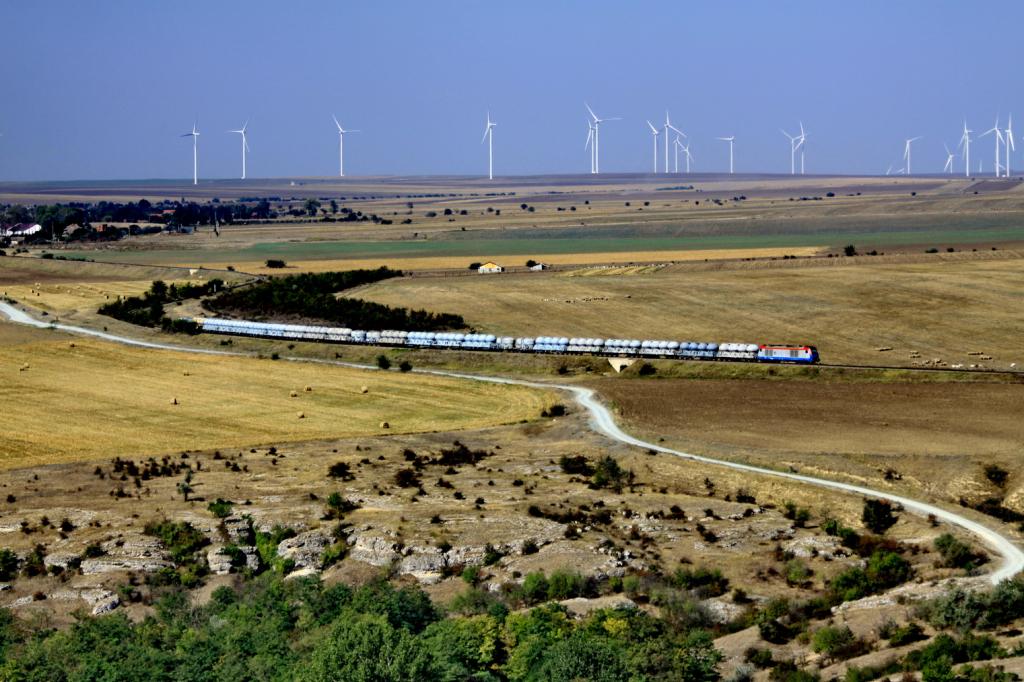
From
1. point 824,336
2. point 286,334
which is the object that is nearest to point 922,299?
point 824,336

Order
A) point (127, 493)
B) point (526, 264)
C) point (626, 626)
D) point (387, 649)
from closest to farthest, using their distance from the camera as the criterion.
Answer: point (387, 649), point (626, 626), point (127, 493), point (526, 264)

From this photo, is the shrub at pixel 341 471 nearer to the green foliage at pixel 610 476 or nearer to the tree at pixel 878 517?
the green foliage at pixel 610 476

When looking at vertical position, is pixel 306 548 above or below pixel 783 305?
below

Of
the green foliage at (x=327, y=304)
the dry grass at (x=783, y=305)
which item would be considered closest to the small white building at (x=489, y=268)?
the dry grass at (x=783, y=305)

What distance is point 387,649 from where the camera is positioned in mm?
44156

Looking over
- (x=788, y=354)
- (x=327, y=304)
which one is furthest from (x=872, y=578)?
(x=327, y=304)

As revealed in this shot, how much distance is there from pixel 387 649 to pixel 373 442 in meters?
45.4

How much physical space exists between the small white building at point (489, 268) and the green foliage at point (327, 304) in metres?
10.4

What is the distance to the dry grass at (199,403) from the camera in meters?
90.9

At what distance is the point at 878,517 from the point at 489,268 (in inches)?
4738

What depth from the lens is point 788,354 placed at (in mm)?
111875

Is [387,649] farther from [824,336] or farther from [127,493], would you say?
[824,336]

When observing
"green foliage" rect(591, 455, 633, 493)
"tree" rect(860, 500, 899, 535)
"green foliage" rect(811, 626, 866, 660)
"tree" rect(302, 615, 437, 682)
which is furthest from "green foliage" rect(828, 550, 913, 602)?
"green foliage" rect(591, 455, 633, 493)

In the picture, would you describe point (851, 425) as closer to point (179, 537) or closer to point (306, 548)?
point (306, 548)
